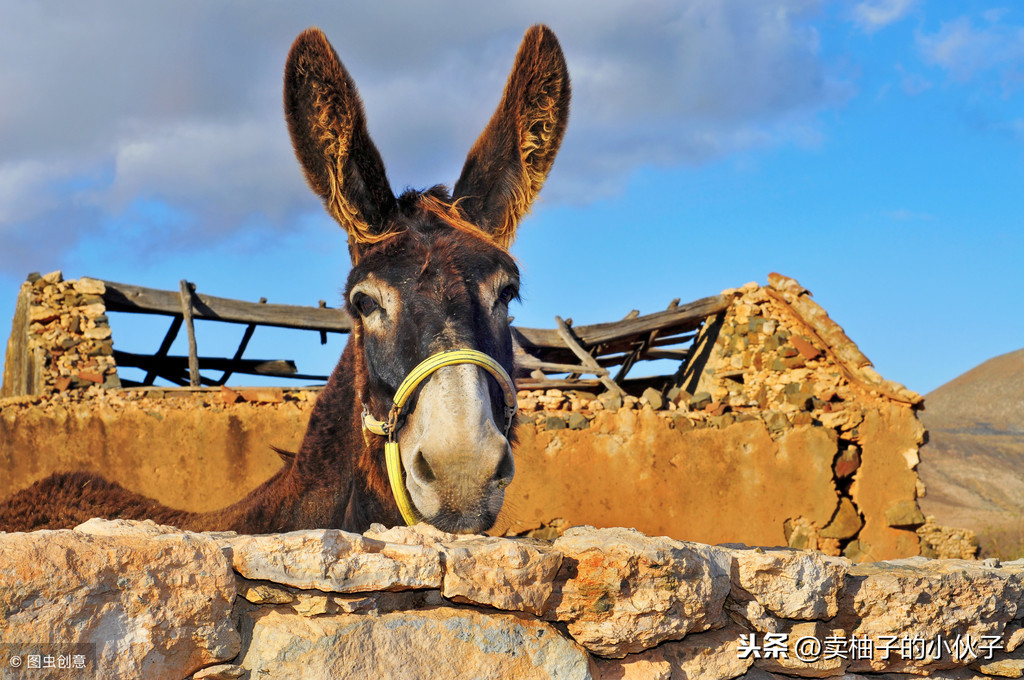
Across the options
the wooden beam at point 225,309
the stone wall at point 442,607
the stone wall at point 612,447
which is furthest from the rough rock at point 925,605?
the wooden beam at point 225,309

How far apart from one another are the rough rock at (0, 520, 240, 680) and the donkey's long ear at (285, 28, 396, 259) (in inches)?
52.3

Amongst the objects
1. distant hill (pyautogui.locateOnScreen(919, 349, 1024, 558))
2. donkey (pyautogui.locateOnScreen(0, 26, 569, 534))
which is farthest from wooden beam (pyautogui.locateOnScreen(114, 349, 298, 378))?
distant hill (pyautogui.locateOnScreen(919, 349, 1024, 558))

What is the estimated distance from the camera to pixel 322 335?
9.95 meters

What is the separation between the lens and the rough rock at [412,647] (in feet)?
5.92

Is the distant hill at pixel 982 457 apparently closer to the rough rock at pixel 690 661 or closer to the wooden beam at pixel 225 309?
the wooden beam at pixel 225 309

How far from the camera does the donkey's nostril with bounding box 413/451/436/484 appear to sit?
2.26 meters

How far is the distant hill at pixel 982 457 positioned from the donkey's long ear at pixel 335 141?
10.3m

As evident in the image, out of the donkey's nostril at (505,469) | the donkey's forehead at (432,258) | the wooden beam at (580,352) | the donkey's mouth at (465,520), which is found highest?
the wooden beam at (580,352)

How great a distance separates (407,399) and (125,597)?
941 mm

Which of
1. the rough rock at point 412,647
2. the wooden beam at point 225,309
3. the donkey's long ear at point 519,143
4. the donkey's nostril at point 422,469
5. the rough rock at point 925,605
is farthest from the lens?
the wooden beam at point 225,309

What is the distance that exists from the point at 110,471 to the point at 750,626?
728 cm

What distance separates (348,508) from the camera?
2.82 m

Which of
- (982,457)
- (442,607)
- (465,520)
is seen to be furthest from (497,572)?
(982,457)

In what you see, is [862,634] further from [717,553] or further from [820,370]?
[820,370]
